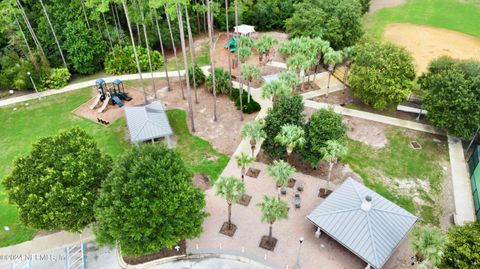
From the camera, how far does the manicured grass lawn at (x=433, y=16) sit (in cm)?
7181

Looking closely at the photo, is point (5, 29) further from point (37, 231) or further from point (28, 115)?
point (37, 231)

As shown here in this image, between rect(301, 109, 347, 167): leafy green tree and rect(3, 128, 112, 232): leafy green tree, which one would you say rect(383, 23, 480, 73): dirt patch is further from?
rect(3, 128, 112, 232): leafy green tree

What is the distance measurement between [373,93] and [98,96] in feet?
128

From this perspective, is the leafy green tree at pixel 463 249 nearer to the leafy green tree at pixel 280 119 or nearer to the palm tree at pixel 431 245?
the palm tree at pixel 431 245

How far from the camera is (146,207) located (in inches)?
1048

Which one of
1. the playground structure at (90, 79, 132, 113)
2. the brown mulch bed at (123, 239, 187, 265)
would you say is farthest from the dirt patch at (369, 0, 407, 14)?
the brown mulch bed at (123, 239, 187, 265)

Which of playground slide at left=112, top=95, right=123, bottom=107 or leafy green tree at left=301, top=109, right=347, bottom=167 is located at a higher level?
leafy green tree at left=301, top=109, right=347, bottom=167

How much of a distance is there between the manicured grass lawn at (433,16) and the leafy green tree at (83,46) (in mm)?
50892

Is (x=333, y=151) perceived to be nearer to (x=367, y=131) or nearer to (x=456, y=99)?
(x=367, y=131)

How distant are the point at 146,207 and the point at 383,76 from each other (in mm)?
33927

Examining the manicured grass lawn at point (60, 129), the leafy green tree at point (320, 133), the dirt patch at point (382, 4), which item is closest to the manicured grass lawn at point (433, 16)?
the dirt patch at point (382, 4)

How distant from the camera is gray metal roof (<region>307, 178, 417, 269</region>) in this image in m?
28.7

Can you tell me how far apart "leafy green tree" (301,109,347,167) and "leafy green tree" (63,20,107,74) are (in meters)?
39.4

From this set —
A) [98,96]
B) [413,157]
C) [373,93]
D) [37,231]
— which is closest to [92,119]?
[98,96]
